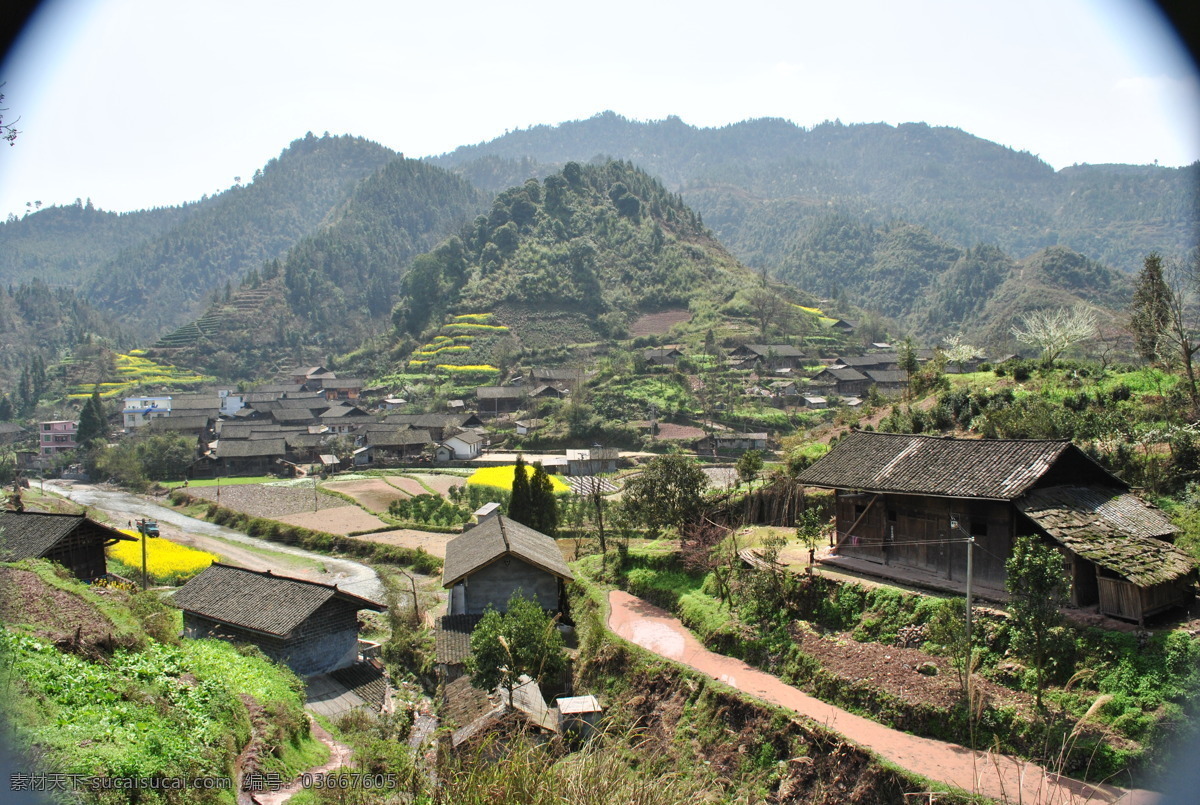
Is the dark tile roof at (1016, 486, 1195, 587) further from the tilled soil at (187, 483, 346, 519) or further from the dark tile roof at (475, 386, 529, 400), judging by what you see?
the dark tile roof at (475, 386, 529, 400)

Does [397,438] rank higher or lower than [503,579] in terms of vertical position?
lower

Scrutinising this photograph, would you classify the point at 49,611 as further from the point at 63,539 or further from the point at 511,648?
the point at 63,539

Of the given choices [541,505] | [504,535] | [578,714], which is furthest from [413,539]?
[578,714]

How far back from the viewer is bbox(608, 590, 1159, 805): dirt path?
9.81m

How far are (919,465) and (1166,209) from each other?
642ft

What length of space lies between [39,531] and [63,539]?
693 millimetres

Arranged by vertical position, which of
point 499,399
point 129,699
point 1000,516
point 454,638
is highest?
point 1000,516

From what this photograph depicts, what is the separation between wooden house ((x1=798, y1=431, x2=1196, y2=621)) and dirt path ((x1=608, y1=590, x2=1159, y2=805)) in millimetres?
3359

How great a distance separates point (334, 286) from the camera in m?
128

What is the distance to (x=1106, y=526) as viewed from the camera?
1370 cm

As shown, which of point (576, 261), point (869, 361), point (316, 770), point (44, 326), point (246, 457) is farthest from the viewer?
point (44, 326)

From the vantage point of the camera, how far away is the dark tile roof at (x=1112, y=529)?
1239 centimetres

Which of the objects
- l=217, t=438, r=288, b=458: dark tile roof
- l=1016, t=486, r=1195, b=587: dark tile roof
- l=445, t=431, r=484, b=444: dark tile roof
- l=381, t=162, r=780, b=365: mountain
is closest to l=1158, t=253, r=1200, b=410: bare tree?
l=1016, t=486, r=1195, b=587: dark tile roof

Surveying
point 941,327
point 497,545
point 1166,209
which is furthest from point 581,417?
point 1166,209
